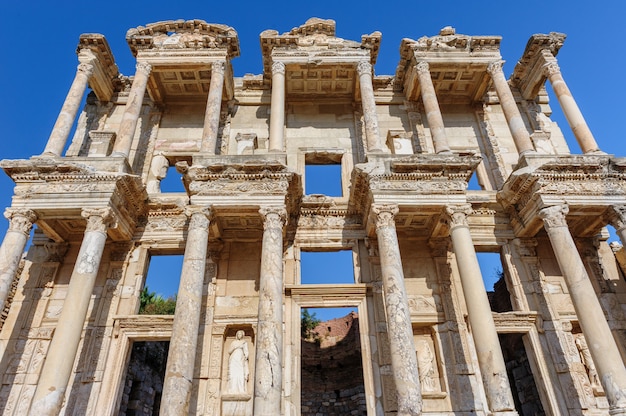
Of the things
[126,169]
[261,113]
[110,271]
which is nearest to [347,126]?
[261,113]

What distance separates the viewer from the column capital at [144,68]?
1445 cm

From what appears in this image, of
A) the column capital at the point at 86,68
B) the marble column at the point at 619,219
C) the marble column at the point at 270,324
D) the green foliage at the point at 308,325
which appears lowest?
the marble column at the point at 270,324

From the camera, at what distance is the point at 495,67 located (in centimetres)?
1492

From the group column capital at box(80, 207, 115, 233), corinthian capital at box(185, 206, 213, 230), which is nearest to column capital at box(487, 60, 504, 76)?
corinthian capital at box(185, 206, 213, 230)

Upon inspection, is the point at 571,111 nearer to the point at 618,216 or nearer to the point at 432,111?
the point at 618,216

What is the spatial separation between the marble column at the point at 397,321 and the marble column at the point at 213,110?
539cm

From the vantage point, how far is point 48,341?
37.8 feet

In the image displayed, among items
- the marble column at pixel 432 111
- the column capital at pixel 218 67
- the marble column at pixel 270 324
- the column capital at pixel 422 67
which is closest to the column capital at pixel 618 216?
the marble column at pixel 432 111

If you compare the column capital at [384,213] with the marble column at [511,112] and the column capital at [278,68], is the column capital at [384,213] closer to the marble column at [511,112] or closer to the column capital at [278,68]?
the marble column at [511,112]

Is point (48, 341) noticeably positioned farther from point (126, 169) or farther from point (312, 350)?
point (312, 350)

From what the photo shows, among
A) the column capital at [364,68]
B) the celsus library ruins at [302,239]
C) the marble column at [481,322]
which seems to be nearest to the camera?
the marble column at [481,322]

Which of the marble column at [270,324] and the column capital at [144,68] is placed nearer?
the marble column at [270,324]

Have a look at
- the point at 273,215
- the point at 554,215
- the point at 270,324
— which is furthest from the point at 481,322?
the point at 273,215

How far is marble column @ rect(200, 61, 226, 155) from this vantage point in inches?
506
